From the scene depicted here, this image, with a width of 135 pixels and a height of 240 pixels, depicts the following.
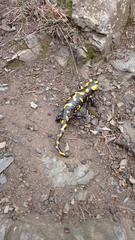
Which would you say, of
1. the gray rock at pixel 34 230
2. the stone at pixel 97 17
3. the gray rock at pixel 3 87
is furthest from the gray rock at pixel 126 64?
the gray rock at pixel 34 230

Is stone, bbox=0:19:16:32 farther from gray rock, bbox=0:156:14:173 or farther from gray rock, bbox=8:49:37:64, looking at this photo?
gray rock, bbox=0:156:14:173

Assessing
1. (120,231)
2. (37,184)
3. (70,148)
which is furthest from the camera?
(70,148)

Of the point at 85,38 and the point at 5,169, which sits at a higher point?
the point at 85,38

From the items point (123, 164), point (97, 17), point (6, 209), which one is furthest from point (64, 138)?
point (97, 17)

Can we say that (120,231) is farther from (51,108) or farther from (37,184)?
(51,108)

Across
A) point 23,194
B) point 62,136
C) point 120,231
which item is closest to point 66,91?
point 62,136

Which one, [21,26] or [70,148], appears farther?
[21,26]
